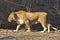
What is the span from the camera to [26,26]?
47.1 feet

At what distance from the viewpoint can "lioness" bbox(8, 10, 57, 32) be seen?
1391cm

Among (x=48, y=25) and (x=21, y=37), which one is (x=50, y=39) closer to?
(x=21, y=37)

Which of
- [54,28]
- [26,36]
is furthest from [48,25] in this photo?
[26,36]

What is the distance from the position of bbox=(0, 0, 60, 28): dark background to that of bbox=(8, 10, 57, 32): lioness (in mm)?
909

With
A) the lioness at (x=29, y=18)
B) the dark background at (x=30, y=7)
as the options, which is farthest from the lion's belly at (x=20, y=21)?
the dark background at (x=30, y=7)

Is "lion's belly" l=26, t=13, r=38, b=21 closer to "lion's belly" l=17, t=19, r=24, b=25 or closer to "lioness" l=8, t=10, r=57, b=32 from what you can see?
"lioness" l=8, t=10, r=57, b=32

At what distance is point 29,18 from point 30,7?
4.04 ft

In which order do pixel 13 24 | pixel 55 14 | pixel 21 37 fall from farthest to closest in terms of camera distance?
pixel 55 14
pixel 13 24
pixel 21 37

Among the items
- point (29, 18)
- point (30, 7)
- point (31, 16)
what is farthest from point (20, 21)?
point (30, 7)

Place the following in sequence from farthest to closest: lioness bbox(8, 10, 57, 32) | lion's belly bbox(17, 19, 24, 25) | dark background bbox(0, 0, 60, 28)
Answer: dark background bbox(0, 0, 60, 28) < lion's belly bbox(17, 19, 24, 25) < lioness bbox(8, 10, 57, 32)

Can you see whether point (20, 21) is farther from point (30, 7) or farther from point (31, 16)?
point (30, 7)

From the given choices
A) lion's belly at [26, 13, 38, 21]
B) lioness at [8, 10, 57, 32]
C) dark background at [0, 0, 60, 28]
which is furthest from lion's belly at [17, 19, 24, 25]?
dark background at [0, 0, 60, 28]

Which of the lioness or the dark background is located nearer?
the lioness

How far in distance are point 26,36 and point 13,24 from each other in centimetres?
329
